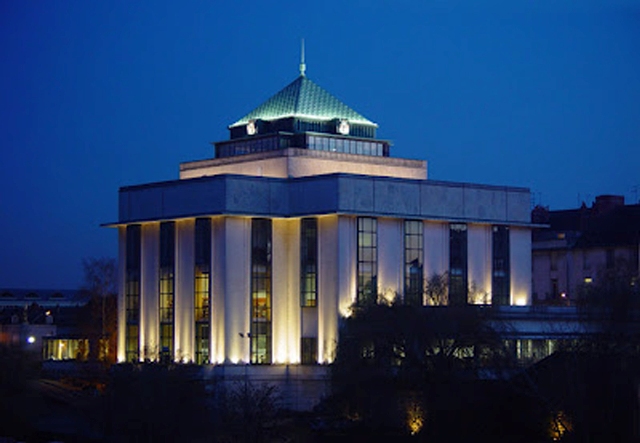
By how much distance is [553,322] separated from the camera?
99.4 meters

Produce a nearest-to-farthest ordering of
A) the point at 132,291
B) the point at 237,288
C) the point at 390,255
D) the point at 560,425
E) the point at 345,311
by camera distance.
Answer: the point at 560,425, the point at 345,311, the point at 237,288, the point at 390,255, the point at 132,291

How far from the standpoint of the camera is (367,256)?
104 metres

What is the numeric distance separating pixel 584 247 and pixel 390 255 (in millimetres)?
31785

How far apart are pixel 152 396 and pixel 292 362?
1755cm

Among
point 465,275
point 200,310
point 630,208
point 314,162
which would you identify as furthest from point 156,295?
point 630,208

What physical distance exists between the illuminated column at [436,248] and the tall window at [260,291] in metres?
10.5

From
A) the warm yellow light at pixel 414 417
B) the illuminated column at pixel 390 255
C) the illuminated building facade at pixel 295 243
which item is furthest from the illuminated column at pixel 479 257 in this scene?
the warm yellow light at pixel 414 417

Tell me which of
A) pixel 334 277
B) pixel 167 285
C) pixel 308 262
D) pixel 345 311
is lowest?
pixel 345 311

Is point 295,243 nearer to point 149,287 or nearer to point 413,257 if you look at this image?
point 413,257

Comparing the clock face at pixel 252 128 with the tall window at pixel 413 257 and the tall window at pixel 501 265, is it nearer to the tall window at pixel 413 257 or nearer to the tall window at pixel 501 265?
the tall window at pixel 413 257

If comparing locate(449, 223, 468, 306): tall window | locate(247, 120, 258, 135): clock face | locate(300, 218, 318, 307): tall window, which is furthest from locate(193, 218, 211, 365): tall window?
locate(449, 223, 468, 306): tall window

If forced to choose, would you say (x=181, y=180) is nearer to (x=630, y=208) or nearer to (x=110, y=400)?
(x=110, y=400)

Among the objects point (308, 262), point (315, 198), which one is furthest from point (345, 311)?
point (315, 198)

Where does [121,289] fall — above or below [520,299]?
above
